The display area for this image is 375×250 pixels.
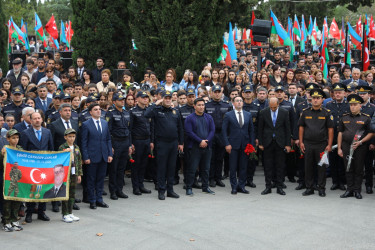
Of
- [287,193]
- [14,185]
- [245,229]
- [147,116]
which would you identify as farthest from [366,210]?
[14,185]

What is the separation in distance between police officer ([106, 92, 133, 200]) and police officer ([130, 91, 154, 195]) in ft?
0.91

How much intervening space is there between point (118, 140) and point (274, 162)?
324 centimetres

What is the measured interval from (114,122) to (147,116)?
25.9 inches

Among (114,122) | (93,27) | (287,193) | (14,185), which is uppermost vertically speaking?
(93,27)

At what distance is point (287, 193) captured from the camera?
1147 cm

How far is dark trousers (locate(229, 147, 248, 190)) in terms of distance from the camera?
37.7 feet

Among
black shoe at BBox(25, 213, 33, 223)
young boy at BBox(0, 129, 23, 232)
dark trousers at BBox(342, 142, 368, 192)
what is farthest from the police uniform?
dark trousers at BBox(342, 142, 368, 192)

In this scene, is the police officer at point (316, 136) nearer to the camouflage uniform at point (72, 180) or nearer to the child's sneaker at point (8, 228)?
the camouflage uniform at point (72, 180)

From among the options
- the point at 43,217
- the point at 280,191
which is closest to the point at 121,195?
the point at 43,217

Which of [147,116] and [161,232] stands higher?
[147,116]

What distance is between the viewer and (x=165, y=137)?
36.3 feet

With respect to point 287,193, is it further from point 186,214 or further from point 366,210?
point 186,214

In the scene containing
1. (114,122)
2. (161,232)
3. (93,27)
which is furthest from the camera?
(93,27)

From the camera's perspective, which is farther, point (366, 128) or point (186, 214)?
point (366, 128)
